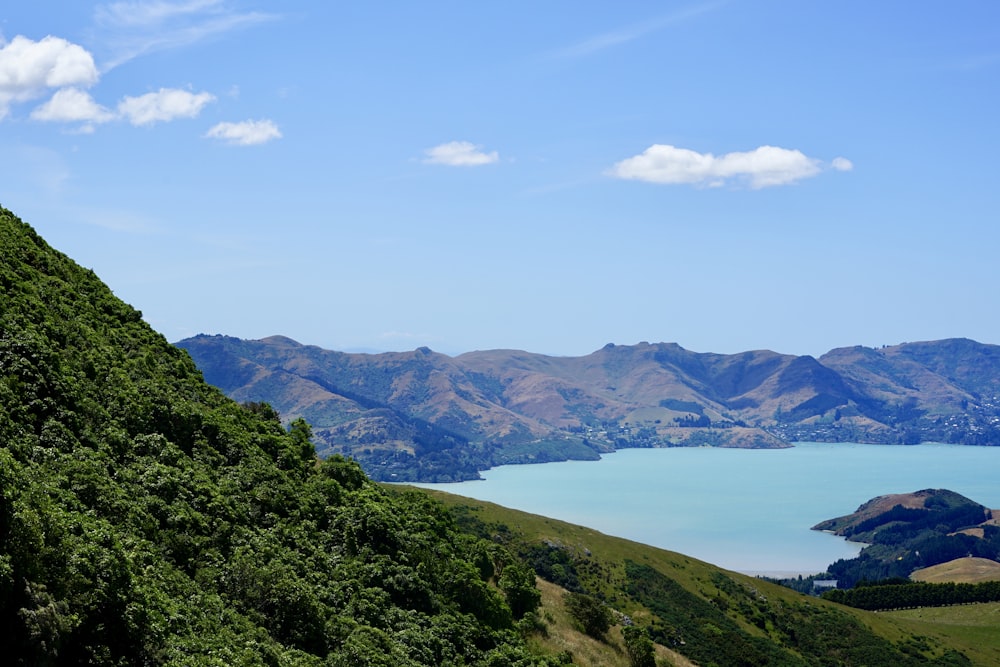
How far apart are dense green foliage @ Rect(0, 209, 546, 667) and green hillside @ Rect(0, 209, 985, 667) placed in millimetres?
119

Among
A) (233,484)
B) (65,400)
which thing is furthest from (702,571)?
(65,400)

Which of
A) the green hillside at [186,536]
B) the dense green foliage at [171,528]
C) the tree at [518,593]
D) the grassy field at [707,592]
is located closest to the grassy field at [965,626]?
the grassy field at [707,592]

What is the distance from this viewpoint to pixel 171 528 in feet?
150

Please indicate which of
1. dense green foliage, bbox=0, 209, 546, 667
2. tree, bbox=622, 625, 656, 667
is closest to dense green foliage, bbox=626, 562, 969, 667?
tree, bbox=622, 625, 656, 667

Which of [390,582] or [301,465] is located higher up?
[301,465]

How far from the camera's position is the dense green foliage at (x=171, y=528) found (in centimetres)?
3144

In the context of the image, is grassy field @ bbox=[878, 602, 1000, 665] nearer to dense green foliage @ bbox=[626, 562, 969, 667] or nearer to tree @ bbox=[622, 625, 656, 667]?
dense green foliage @ bbox=[626, 562, 969, 667]

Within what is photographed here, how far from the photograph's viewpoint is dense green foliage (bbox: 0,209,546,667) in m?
31.4

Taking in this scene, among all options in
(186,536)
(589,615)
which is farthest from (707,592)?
(186,536)

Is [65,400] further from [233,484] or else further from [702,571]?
[702,571]

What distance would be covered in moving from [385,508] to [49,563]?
140 feet

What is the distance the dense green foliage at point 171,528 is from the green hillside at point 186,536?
12 cm

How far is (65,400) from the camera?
4900 cm

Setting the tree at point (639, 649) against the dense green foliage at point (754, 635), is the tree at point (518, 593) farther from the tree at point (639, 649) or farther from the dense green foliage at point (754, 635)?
the dense green foliage at point (754, 635)
